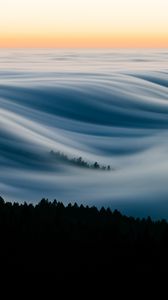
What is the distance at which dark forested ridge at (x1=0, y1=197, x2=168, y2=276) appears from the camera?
510 cm

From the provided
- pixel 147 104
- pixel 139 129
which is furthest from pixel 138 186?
pixel 147 104

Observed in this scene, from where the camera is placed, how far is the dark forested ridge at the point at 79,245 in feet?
16.7

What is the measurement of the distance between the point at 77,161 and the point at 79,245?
1346cm

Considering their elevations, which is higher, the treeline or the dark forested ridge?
the treeline

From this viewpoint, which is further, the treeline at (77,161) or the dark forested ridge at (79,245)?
the treeline at (77,161)

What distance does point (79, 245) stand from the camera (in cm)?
525

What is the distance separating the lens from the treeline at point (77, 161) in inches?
721

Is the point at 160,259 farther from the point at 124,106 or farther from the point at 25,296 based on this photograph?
the point at 124,106

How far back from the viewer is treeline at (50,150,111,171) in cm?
1831

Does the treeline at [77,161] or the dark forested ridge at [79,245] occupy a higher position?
the treeline at [77,161]

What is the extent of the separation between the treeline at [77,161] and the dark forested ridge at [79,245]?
12.5 m

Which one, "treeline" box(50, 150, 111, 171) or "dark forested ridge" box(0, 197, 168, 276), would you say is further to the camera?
"treeline" box(50, 150, 111, 171)

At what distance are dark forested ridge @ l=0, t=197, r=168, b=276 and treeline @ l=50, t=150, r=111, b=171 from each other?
1251 cm

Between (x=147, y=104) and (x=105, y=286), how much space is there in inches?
1025
